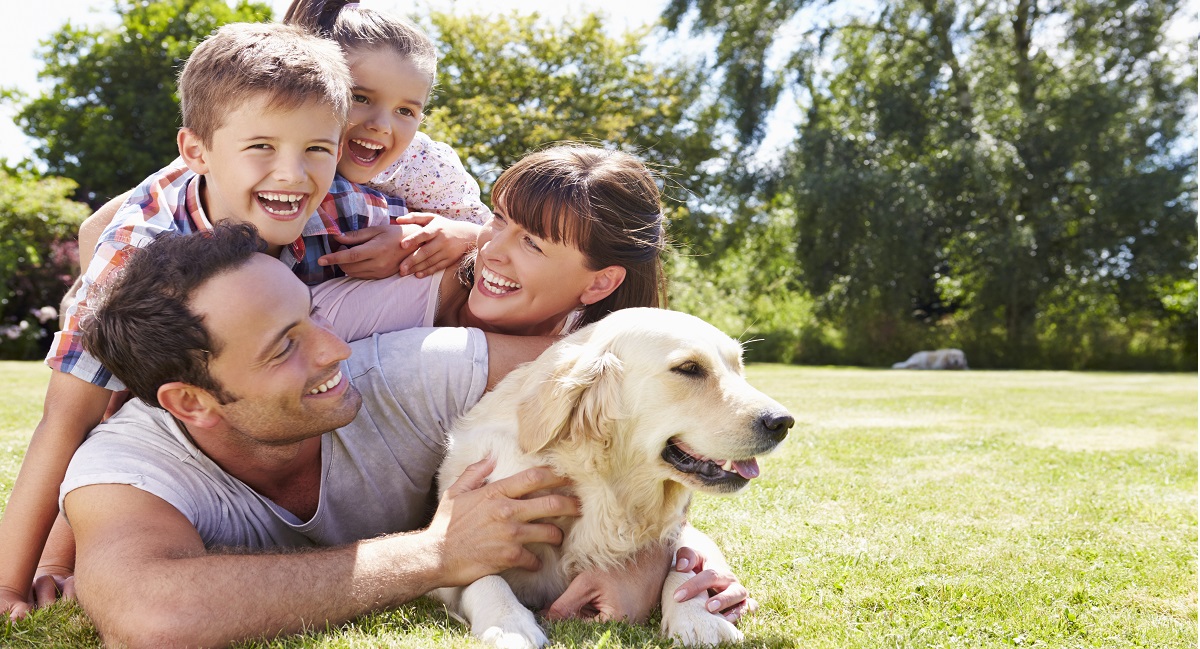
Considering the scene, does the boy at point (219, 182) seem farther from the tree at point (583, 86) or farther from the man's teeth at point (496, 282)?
the tree at point (583, 86)

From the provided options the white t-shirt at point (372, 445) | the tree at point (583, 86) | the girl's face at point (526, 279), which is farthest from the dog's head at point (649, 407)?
the tree at point (583, 86)

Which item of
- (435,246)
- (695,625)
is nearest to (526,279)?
(435,246)

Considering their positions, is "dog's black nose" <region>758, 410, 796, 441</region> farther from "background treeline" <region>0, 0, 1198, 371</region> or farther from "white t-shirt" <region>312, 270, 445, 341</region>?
"background treeline" <region>0, 0, 1198, 371</region>

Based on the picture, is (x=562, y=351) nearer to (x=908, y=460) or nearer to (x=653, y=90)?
(x=908, y=460)

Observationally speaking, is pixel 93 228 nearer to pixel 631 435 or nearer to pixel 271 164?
pixel 271 164

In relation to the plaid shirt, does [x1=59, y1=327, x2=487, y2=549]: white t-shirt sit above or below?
below

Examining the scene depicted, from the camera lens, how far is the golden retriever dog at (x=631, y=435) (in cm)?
287

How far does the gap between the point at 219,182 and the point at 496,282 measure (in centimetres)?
111

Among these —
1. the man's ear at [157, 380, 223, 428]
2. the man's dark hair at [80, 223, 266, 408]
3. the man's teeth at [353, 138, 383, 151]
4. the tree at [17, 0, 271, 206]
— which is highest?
the tree at [17, 0, 271, 206]

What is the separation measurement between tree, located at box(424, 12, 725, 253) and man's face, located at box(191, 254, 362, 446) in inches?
997

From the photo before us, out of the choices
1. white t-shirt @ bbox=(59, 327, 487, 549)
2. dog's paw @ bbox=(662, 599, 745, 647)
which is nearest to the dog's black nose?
dog's paw @ bbox=(662, 599, 745, 647)

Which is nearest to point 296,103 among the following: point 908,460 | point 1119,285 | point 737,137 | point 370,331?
point 370,331

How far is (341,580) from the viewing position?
2.67 meters

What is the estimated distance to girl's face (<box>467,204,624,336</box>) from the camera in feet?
12.0
